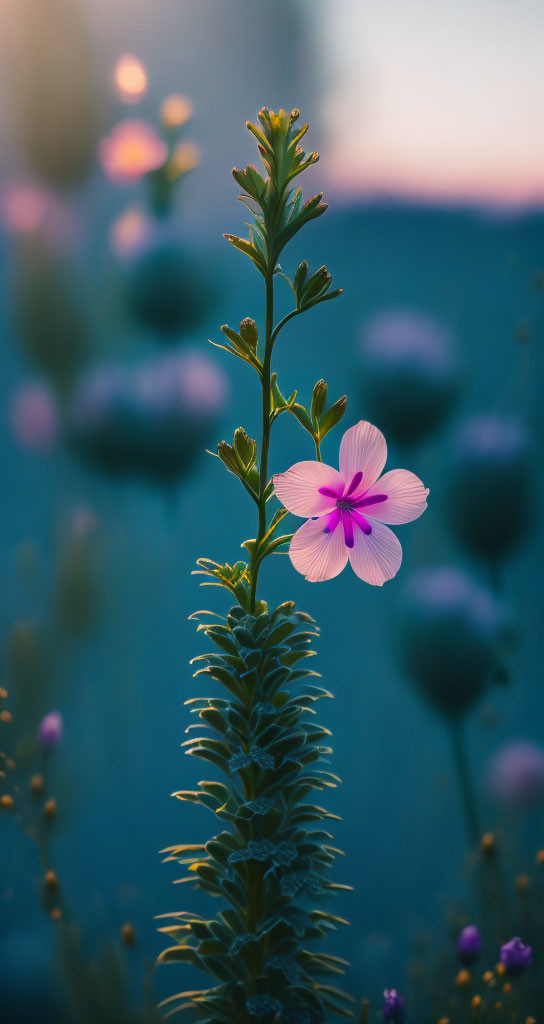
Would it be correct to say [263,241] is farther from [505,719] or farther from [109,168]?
[505,719]

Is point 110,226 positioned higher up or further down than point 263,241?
higher up

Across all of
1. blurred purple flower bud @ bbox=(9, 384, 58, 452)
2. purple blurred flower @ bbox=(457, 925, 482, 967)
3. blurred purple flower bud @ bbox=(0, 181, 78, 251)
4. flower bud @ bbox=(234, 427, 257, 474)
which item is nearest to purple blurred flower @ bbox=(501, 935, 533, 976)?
purple blurred flower @ bbox=(457, 925, 482, 967)

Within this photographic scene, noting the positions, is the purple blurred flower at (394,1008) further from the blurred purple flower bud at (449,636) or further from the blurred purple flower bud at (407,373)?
the blurred purple flower bud at (407,373)

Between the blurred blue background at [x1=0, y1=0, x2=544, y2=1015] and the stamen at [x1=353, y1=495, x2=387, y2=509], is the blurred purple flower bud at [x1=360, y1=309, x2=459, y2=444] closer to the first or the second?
the blurred blue background at [x1=0, y1=0, x2=544, y2=1015]

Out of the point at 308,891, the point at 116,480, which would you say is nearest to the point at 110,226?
the point at 116,480

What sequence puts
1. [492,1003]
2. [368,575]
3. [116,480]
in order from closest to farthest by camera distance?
[368,575] → [492,1003] → [116,480]

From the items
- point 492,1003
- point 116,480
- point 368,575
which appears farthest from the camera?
point 116,480
